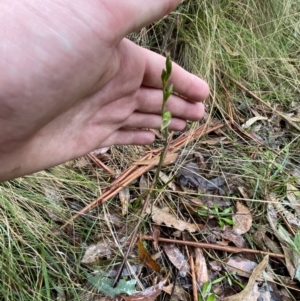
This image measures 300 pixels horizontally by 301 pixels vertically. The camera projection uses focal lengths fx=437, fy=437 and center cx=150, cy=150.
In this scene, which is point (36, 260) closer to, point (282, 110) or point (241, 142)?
point (241, 142)

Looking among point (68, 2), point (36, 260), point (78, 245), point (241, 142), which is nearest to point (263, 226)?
point (241, 142)

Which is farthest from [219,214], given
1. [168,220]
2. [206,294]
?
[206,294]

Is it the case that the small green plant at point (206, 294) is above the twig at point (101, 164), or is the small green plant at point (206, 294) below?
below

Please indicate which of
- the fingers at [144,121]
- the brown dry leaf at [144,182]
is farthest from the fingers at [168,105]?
the brown dry leaf at [144,182]

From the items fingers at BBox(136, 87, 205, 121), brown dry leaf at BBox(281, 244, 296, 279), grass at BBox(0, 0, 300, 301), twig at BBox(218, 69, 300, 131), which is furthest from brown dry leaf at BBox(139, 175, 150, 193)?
twig at BBox(218, 69, 300, 131)

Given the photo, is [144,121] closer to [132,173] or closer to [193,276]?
[132,173]

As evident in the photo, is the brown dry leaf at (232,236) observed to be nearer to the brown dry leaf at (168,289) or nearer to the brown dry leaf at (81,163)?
the brown dry leaf at (168,289)

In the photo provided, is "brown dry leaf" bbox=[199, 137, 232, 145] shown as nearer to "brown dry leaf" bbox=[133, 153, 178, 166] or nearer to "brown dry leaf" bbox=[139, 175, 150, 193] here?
"brown dry leaf" bbox=[133, 153, 178, 166]
